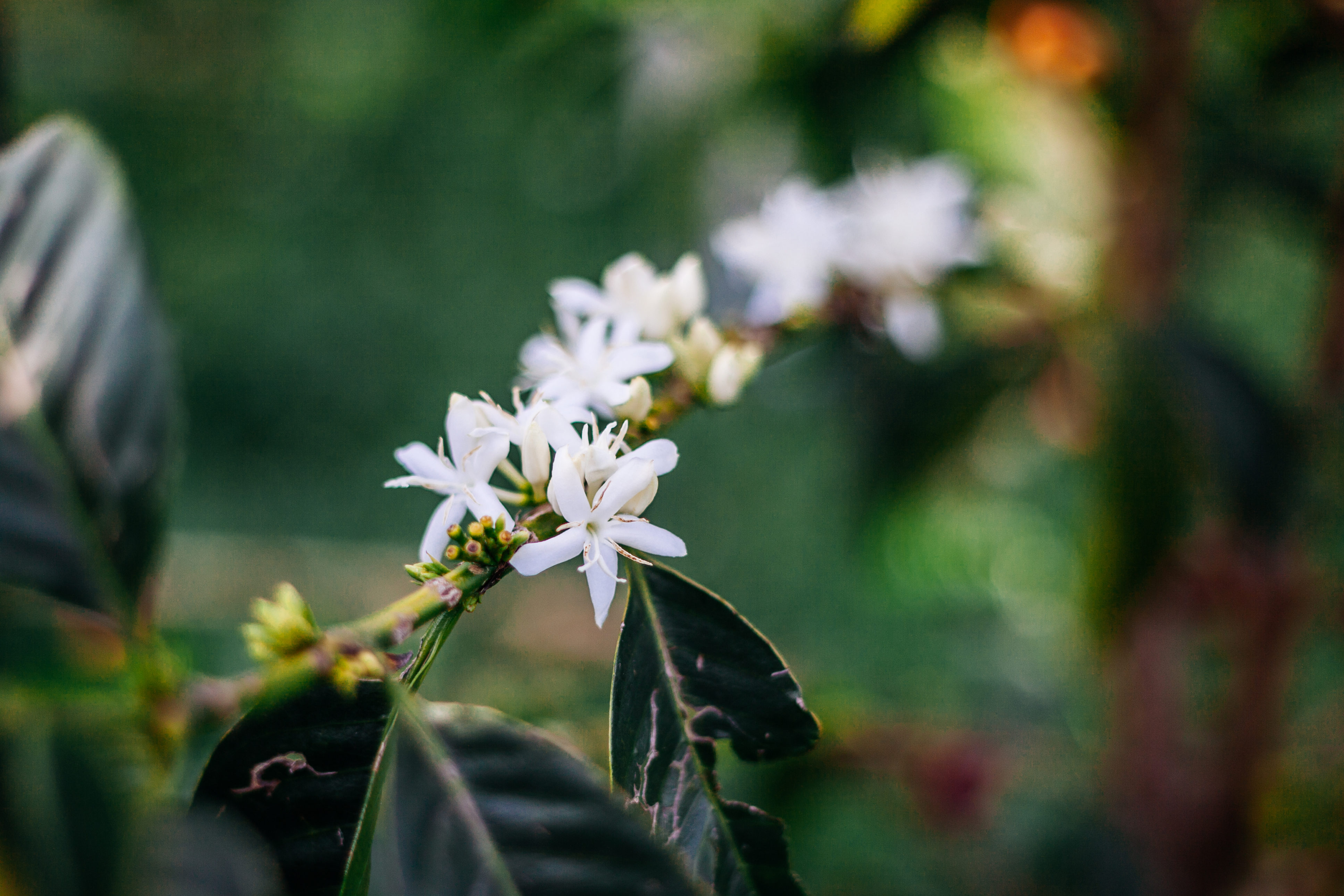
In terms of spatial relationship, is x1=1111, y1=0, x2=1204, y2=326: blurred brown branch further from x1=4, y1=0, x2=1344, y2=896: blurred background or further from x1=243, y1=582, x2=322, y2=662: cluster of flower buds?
x1=243, y1=582, x2=322, y2=662: cluster of flower buds

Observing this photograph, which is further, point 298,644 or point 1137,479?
point 1137,479

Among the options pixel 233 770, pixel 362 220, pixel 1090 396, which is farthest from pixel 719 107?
pixel 362 220

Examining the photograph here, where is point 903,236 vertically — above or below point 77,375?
above

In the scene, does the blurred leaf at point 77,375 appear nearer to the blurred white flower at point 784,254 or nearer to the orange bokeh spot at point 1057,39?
the blurred white flower at point 784,254

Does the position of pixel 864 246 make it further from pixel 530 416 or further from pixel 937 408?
pixel 530 416

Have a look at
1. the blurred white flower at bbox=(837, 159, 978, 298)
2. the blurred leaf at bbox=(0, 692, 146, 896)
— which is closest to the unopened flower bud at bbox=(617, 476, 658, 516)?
the blurred leaf at bbox=(0, 692, 146, 896)

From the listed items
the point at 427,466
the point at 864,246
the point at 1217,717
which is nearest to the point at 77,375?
the point at 427,466

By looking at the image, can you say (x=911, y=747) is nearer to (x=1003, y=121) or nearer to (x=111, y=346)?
(x=1003, y=121)

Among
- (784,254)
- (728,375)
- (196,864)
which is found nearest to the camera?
(196,864)
